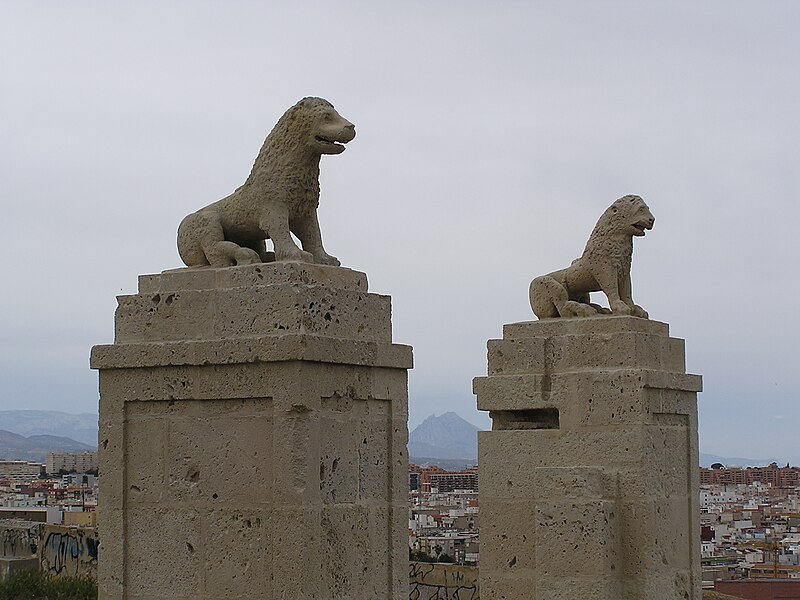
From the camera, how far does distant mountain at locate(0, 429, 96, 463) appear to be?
113 metres

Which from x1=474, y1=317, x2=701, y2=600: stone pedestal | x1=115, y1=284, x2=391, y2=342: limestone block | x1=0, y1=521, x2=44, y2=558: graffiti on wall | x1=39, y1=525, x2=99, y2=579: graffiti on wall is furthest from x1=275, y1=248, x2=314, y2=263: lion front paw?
x1=0, y1=521, x2=44, y2=558: graffiti on wall

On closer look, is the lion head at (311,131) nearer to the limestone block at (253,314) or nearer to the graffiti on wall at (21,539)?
the limestone block at (253,314)

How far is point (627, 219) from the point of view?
11.7m

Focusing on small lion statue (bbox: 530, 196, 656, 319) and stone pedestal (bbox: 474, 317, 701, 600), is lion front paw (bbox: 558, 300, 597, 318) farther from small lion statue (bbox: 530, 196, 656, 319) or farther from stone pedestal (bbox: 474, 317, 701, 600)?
stone pedestal (bbox: 474, 317, 701, 600)

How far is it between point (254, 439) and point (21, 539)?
18.6 m

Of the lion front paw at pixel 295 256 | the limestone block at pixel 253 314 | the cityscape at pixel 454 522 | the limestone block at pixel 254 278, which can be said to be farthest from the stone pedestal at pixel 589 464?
the lion front paw at pixel 295 256

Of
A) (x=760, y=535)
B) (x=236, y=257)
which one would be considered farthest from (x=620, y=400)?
(x=760, y=535)

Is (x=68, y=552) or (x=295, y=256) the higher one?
(x=295, y=256)

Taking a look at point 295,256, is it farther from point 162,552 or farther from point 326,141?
point 162,552

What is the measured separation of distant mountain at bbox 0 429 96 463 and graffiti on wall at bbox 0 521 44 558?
279ft

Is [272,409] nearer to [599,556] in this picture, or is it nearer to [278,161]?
[278,161]

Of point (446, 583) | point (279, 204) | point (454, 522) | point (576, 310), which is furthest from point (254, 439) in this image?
point (454, 522)

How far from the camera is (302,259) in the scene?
6855 millimetres

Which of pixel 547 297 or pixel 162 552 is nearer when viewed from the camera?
pixel 162 552
